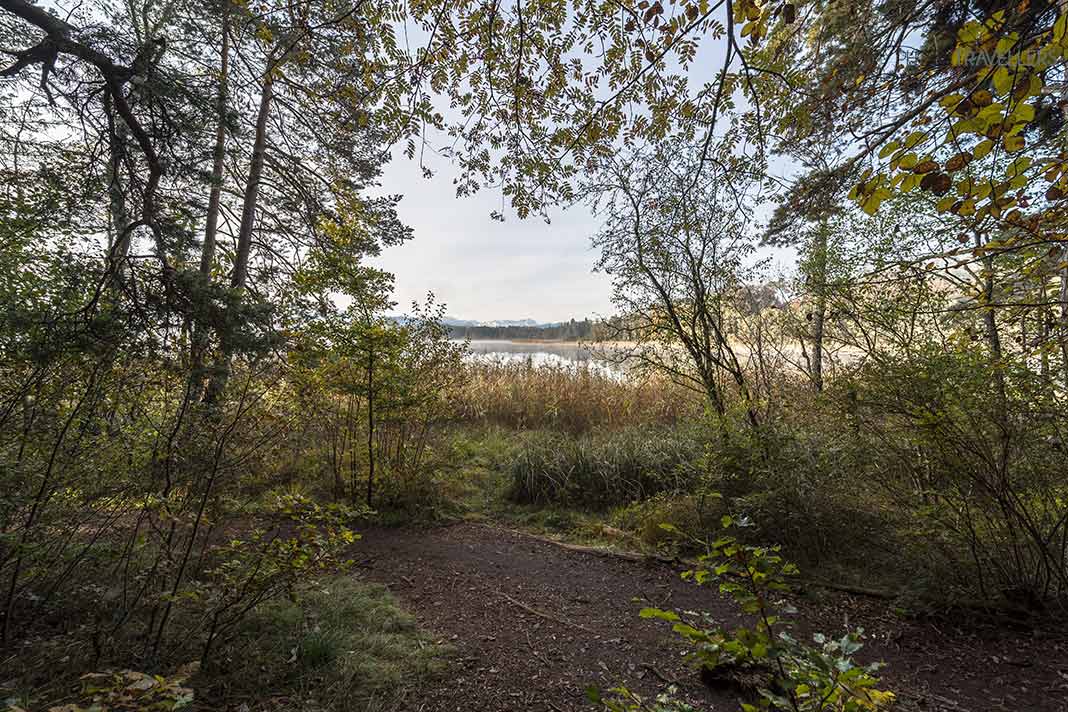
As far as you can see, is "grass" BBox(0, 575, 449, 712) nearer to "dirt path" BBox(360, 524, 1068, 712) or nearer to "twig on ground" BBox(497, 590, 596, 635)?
"dirt path" BBox(360, 524, 1068, 712)

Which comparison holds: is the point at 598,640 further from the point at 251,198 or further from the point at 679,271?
the point at 251,198

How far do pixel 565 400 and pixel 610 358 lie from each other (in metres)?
2.94

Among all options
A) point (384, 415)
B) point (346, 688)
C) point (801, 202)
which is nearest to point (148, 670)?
point (346, 688)

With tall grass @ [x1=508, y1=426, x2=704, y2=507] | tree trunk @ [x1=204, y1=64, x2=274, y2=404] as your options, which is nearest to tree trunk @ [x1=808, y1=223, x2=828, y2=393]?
tall grass @ [x1=508, y1=426, x2=704, y2=507]

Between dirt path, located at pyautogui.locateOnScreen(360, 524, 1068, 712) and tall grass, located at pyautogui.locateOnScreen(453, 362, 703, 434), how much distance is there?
351 centimetres

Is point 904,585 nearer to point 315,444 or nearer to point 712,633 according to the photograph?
point 712,633

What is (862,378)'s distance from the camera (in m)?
2.95

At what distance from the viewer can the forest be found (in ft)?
5.93

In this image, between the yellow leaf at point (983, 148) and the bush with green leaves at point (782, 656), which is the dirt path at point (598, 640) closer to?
the bush with green leaves at point (782, 656)

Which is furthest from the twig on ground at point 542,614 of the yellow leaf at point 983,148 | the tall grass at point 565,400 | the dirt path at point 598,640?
the tall grass at point 565,400

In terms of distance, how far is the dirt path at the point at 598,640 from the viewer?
2.15 meters

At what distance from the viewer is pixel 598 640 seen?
8.92ft

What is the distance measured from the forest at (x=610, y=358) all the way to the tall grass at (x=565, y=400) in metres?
2.35

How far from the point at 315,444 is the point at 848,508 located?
18.5 feet
